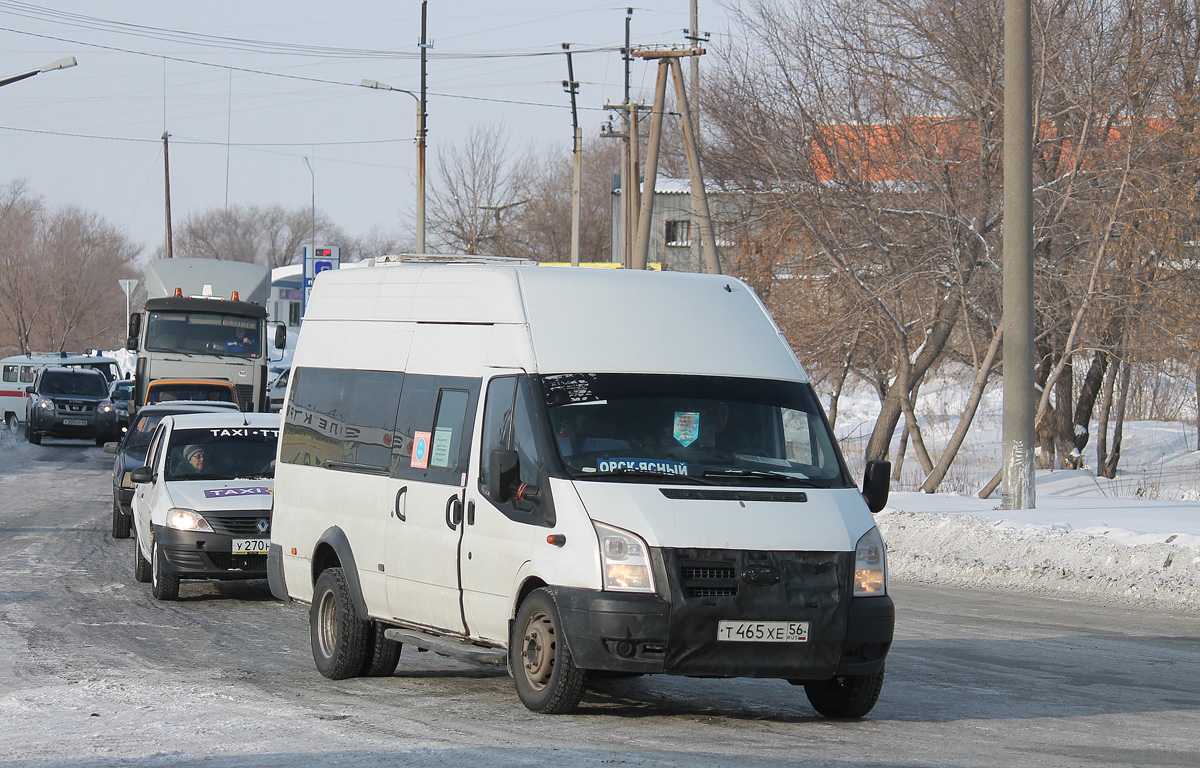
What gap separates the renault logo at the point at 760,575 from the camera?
6.74 m

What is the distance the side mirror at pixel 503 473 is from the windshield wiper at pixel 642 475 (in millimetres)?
387

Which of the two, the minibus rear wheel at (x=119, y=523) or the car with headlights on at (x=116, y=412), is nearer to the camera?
the minibus rear wheel at (x=119, y=523)

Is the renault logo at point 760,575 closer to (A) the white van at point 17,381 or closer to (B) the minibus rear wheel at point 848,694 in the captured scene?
(B) the minibus rear wheel at point 848,694

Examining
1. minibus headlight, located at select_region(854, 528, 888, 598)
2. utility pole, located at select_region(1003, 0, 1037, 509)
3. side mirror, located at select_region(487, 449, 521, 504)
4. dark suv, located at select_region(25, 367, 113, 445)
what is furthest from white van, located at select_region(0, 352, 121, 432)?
minibus headlight, located at select_region(854, 528, 888, 598)

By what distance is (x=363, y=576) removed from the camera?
8586mm

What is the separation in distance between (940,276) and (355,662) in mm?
17617

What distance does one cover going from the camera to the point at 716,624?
6727mm

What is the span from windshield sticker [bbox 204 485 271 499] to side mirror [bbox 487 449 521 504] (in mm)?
6105

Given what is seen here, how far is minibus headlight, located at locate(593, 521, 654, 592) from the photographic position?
671 cm

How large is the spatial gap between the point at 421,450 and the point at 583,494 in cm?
162

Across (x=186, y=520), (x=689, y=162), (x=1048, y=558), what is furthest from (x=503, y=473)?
(x=689, y=162)

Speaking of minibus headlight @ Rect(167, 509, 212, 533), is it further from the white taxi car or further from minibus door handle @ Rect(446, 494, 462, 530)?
minibus door handle @ Rect(446, 494, 462, 530)

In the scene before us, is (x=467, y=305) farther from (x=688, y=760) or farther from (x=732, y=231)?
(x=732, y=231)

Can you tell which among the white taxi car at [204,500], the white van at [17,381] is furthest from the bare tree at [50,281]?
the white taxi car at [204,500]
